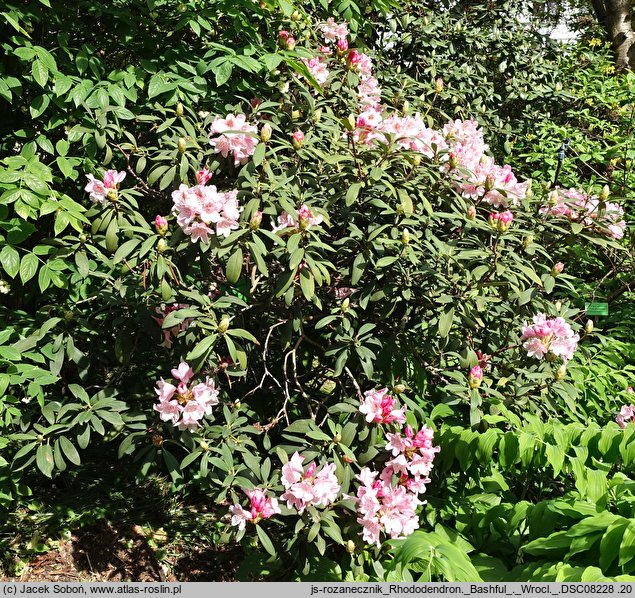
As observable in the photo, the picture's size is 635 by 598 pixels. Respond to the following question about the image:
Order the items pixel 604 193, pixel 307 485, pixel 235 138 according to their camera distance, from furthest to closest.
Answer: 1. pixel 604 193
2. pixel 235 138
3. pixel 307 485

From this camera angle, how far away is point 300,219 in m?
2.31

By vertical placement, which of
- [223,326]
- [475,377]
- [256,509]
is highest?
[223,326]

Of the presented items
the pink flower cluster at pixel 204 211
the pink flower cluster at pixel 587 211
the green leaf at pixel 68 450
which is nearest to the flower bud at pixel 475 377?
the pink flower cluster at pixel 587 211

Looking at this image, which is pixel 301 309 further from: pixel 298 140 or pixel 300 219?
pixel 298 140

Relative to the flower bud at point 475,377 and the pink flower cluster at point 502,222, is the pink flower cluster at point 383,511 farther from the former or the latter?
the pink flower cluster at point 502,222

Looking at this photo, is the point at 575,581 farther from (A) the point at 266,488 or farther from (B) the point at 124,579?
(B) the point at 124,579

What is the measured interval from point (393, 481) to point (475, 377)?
49 cm

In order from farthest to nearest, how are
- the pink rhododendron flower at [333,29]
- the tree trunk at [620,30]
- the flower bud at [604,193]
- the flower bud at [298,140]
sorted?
1. the tree trunk at [620,30]
2. the pink rhododendron flower at [333,29]
3. the flower bud at [604,193]
4. the flower bud at [298,140]

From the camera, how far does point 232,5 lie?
279 cm

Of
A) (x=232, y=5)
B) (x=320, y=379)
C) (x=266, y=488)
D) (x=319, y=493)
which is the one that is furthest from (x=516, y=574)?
(x=232, y=5)

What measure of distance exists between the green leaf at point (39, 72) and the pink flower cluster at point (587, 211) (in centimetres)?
210

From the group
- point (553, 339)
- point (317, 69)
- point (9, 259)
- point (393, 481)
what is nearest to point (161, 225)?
point (9, 259)

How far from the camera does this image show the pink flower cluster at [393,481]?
7.19 ft

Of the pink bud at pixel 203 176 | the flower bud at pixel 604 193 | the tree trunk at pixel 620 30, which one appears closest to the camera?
the pink bud at pixel 203 176
